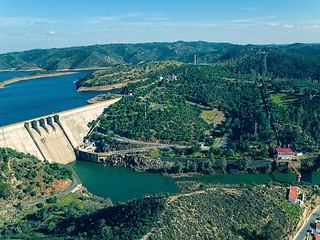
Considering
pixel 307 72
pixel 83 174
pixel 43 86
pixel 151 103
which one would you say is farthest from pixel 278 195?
pixel 43 86

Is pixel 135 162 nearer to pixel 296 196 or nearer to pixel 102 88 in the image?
pixel 296 196

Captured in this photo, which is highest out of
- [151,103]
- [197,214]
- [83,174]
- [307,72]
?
[307,72]

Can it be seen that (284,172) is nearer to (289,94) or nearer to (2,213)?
(289,94)

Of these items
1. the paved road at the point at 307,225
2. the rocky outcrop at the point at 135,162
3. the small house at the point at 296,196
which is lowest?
the paved road at the point at 307,225

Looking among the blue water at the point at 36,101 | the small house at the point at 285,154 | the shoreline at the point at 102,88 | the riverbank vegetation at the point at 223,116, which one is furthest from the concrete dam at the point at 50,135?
the shoreline at the point at 102,88

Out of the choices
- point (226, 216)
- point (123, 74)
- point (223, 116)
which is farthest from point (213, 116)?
point (123, 74)

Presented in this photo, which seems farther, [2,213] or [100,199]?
[100,199]

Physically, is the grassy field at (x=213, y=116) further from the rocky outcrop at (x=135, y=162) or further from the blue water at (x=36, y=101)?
the blue water at (x=36, y=101)

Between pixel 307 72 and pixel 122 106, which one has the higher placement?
pixel 307 72
